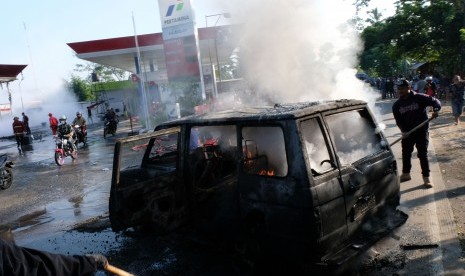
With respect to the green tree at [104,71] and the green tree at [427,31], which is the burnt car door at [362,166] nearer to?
the green tree at [427,31]

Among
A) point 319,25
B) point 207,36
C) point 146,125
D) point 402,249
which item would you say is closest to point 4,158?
point 319,25

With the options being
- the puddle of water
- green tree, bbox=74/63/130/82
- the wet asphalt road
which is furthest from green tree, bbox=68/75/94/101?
the puddle of water

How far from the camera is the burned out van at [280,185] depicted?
2.93 m

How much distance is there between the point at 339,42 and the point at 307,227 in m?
8.02

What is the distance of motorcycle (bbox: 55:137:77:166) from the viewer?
1177 cm

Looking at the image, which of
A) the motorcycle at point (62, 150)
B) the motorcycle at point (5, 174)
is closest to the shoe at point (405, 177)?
the motorcycle at point (5, 174)

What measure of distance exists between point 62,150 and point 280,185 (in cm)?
1072

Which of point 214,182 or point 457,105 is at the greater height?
point 214,182

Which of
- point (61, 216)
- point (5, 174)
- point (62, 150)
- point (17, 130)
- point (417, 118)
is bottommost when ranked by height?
point (61, 216)

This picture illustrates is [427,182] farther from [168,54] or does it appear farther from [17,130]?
[17,130]

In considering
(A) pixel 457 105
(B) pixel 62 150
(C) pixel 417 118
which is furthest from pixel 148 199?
(A) pixel 457 105

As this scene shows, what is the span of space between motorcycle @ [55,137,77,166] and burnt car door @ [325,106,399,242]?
1046 centimetres

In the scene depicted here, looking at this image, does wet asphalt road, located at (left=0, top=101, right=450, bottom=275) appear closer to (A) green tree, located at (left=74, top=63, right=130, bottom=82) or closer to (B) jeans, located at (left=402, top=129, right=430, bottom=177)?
(B) jeans, located at (left=402, top=129, right=430, bottom=177)

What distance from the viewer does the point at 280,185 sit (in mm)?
2986
